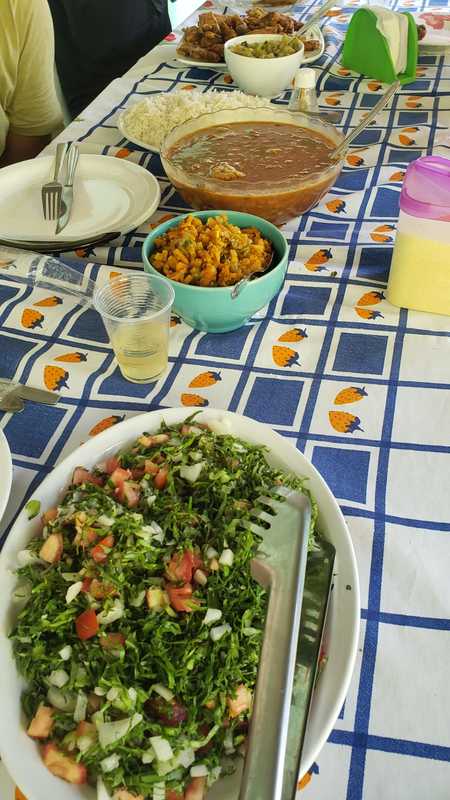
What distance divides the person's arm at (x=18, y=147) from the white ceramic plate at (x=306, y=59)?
24.4 inches

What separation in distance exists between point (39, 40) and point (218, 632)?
2254 millimetres

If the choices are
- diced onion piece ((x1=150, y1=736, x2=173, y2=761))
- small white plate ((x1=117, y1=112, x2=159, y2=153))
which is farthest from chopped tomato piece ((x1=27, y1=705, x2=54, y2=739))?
small white plate ((x1=117, y1=112, x2=159, y2=153))

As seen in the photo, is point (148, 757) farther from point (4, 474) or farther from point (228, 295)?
point (228, 295)

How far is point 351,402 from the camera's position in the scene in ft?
3.34

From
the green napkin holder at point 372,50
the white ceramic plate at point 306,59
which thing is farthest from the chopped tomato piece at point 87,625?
the white ceramic plate at point 306,59

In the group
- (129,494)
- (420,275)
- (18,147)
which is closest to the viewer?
(129,494)

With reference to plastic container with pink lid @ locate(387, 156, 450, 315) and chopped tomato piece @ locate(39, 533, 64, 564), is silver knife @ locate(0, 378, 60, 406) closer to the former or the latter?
chopped tomato piece @ locate(39, 533, 64, 564)

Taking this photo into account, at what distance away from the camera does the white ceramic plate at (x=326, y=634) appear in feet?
1.90

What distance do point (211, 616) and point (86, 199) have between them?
1.09 meters

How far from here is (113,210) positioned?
1.41 meters

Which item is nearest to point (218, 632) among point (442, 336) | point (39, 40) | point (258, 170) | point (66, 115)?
point (442, 336)

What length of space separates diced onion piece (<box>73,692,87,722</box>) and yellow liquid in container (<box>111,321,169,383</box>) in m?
0.56

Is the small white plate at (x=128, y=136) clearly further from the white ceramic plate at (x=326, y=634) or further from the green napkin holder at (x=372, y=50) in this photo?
the white ceramic plate at (x=326, y=634)

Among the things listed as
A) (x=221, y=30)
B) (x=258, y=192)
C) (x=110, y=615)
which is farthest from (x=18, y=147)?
(x=110, y=615)
